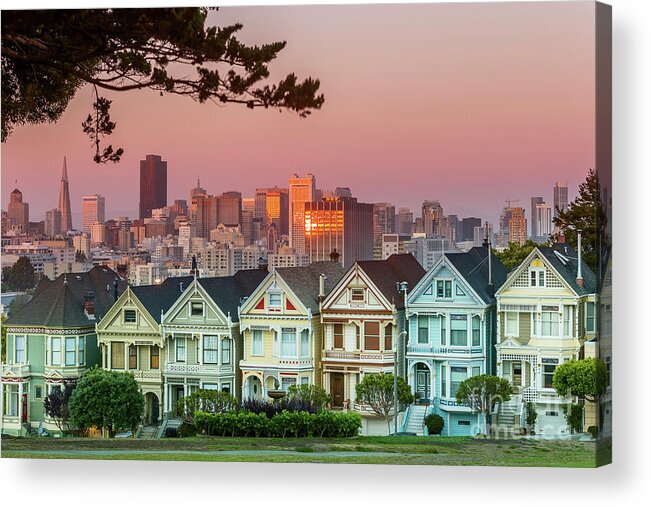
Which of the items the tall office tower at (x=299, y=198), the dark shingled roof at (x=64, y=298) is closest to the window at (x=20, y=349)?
the dark shingled roof at (x=64, y=298)

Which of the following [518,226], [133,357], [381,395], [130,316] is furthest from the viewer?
[130,316]

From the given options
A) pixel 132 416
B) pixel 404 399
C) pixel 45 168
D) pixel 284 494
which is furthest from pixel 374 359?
pixel 45 168

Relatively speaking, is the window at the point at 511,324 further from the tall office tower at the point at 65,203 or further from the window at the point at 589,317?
the tall office tower at the point at 65,203

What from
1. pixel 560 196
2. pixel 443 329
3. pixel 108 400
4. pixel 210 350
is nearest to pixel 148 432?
pixel 108 400

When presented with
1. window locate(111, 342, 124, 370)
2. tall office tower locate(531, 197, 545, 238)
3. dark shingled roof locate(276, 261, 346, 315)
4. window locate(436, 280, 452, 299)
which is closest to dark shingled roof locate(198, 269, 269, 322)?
dark shingled roof locate(276, 261, 346, 315)

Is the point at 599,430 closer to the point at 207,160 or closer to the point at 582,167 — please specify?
the point at 582,167

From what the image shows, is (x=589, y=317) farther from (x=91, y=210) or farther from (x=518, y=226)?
(x=91, y=210)
